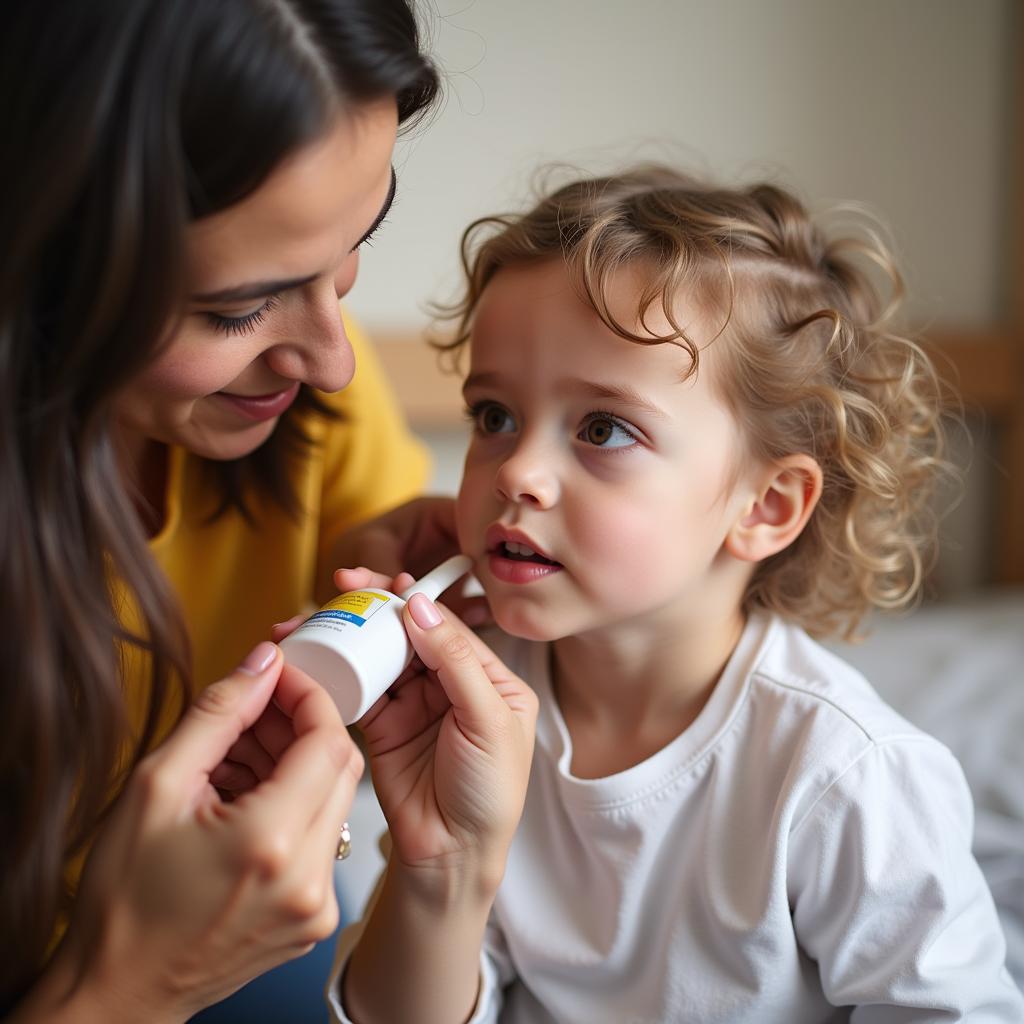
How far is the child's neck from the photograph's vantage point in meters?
0.95

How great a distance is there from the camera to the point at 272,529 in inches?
46.7

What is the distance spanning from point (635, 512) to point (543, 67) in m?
1.41

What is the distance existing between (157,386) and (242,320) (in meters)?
0.09

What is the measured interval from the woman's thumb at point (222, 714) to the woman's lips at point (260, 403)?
27 centimetres

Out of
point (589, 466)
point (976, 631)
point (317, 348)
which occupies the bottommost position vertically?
point (976, 631)

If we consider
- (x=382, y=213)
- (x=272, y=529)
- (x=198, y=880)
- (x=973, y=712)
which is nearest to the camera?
(x=198, y=880)

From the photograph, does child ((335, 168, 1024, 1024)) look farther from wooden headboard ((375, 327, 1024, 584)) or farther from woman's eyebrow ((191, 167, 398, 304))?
wooden headboard ((375, 327, 1024, 584))

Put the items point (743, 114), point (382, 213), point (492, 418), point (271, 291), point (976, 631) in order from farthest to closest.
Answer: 1. point (743, 114)
2. point (976, 631)
3. point (492, 418)
4. point (382, 213)
5. point (271, 291)

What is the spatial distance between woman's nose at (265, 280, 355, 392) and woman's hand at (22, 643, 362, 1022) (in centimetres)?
28

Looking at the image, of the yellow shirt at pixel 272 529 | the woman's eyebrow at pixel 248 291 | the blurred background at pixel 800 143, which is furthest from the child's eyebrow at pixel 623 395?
the blurred background at pixel 800 143

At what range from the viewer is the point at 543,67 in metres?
1.99

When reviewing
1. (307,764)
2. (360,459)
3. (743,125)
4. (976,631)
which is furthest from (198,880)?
(743,125)

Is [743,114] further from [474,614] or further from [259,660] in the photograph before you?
[259,660]

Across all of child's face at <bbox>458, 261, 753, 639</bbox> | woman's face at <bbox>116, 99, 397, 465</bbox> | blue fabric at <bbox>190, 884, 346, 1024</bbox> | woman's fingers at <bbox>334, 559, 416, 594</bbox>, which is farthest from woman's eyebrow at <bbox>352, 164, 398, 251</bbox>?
blue fabric at <bbox>190, 884, 346, 1024</bbox>
